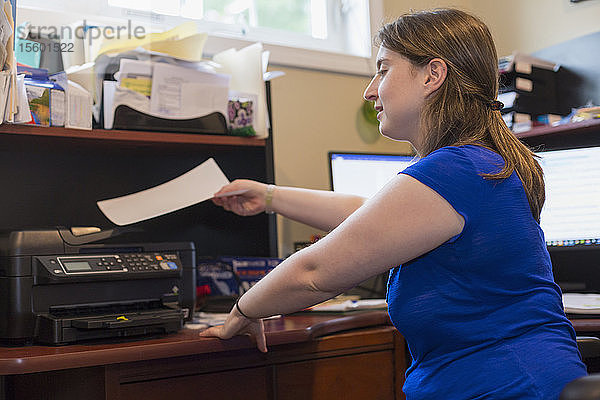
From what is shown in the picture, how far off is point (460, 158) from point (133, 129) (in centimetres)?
97

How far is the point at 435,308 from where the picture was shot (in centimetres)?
111

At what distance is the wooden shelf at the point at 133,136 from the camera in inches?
63.1

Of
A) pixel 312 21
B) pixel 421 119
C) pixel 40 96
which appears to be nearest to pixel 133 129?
pixel 40 96

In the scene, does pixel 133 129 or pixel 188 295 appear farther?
pixel 133 129

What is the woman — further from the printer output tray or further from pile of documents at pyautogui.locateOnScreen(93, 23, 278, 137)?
pile of documents at pyautogui.locateOnScreen(93, 23, 278, 137)

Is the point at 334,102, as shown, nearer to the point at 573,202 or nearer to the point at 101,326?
the point at 573,202

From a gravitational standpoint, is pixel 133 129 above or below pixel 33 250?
above

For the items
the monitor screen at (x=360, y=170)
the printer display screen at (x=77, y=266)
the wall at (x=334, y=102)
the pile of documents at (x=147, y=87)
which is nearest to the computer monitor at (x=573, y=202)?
the monitor screen at (x=360, y=170)

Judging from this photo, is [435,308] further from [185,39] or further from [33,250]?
[185,39]

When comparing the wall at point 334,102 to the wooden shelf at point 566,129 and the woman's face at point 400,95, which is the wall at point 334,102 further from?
the woman's face at point 400,95

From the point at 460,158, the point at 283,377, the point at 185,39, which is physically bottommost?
the point at 283,377

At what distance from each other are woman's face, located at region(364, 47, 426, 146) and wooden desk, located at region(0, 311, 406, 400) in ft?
1.63

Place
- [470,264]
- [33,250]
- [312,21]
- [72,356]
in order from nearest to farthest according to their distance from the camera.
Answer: [470,264] < [72,356] < [33,250] < [312,21]

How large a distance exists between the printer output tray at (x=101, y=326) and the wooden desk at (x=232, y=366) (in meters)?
0.03
